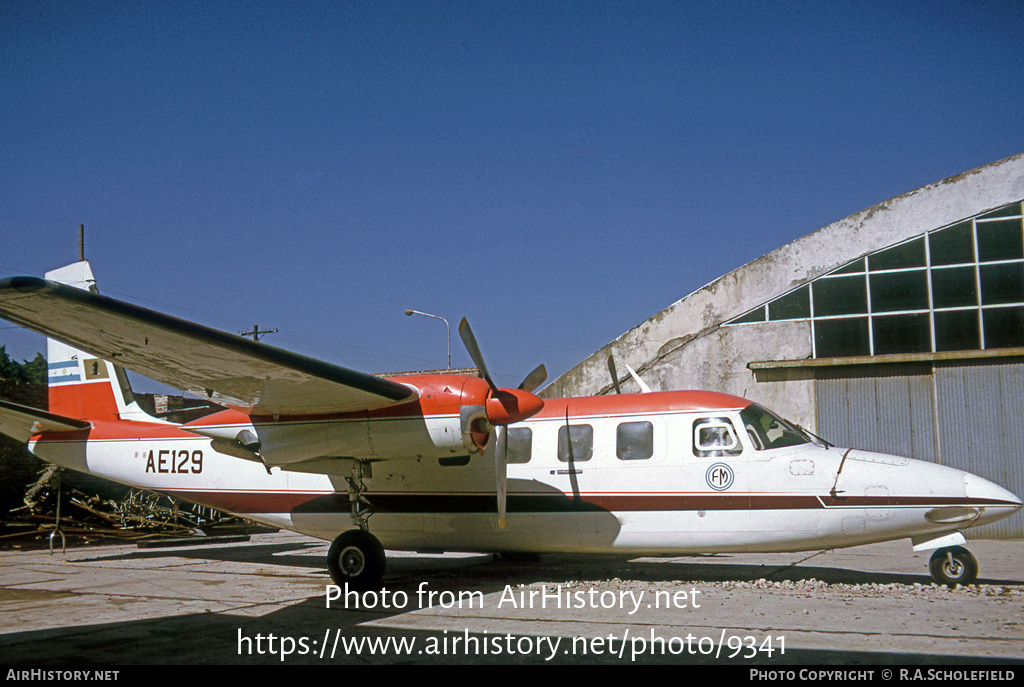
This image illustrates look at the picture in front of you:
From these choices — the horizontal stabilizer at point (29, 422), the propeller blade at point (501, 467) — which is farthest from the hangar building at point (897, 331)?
the horizontal stabilizer at point (29, 422)

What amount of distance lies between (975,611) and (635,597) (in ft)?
11.5

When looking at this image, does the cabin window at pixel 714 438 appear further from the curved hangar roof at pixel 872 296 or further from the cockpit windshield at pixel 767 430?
the curved hangar roof at pixel 872 296

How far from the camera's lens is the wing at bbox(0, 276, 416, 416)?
6750mm

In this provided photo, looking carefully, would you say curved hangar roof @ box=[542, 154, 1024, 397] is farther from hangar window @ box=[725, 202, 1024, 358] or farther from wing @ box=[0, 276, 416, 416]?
wing @ box=[0, 276, 416, 416]

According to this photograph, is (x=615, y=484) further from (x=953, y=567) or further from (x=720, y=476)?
(x=953, y=567)

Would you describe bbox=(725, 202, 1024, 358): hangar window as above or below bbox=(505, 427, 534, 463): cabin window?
above

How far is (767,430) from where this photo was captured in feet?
31.7

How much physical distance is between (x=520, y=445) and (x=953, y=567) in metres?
5.66

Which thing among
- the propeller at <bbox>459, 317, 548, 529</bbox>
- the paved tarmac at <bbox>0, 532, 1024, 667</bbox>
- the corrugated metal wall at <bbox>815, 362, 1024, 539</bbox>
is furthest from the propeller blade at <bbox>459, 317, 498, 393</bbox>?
the corrugated metal wall at <bbox>815, 362, 1024, 539</bbox>

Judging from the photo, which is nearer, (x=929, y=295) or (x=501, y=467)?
(x=501, y=467)

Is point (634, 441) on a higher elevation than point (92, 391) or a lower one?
lower

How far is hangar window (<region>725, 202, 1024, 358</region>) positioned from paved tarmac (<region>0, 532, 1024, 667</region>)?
20.2 feet

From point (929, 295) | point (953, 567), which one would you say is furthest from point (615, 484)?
point (929, 295)
